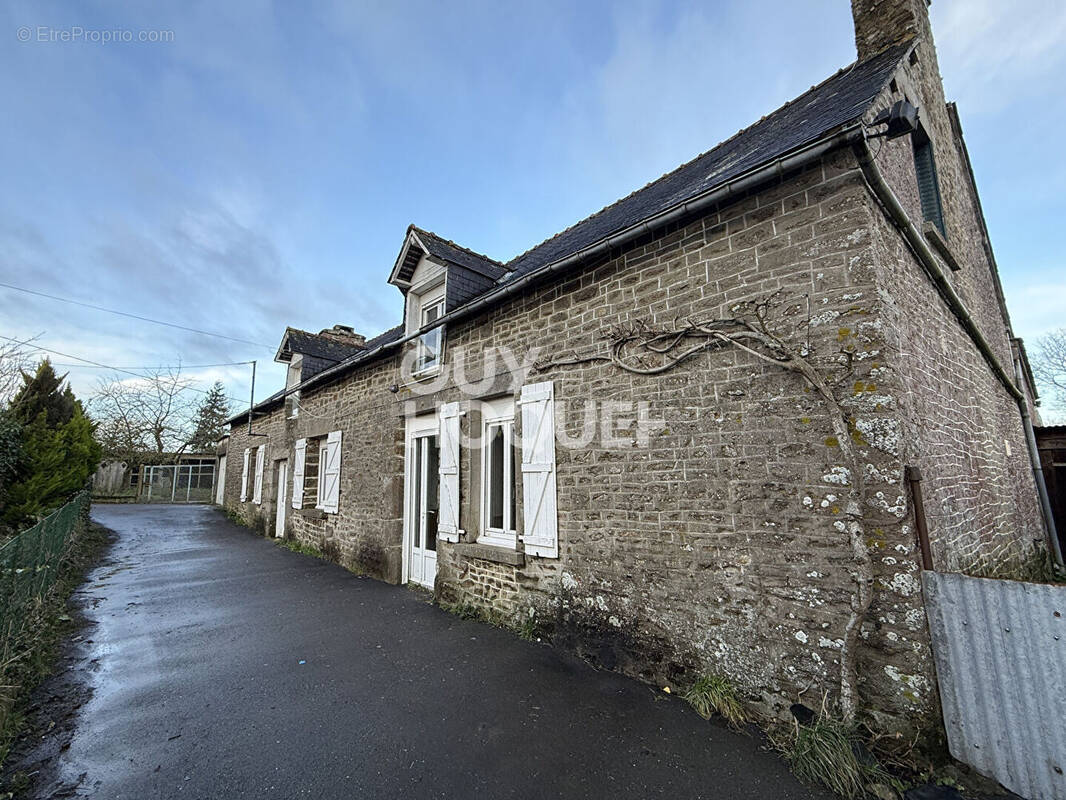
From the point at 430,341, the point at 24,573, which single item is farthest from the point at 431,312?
the point at 24,573

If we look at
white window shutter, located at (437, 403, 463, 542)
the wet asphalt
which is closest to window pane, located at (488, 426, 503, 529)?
white window shutter, located at (437, 403, 463, 542)

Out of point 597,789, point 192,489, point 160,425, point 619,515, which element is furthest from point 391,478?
point 160,425

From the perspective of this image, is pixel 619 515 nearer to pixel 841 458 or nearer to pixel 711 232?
pixel 841 458

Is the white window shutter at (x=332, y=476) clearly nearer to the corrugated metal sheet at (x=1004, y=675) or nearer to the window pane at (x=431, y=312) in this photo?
the window pane at (x=431, y=312)

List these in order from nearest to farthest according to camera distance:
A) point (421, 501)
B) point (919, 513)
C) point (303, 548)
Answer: point (919, 513) → point (421, 501) → point (303, 548)

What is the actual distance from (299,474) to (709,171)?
10.8 meters

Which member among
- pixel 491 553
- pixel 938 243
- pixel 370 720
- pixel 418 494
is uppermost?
pixel 938 243

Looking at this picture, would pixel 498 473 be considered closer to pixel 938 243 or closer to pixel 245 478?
pixel 938 243

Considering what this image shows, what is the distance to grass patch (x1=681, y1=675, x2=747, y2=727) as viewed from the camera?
3135mm

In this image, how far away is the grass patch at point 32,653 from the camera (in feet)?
9.75

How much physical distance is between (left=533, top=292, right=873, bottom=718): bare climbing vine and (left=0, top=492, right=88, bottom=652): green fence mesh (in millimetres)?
5037

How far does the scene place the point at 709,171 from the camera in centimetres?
518

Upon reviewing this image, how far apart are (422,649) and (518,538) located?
1507 mm

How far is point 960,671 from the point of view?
2.52m
